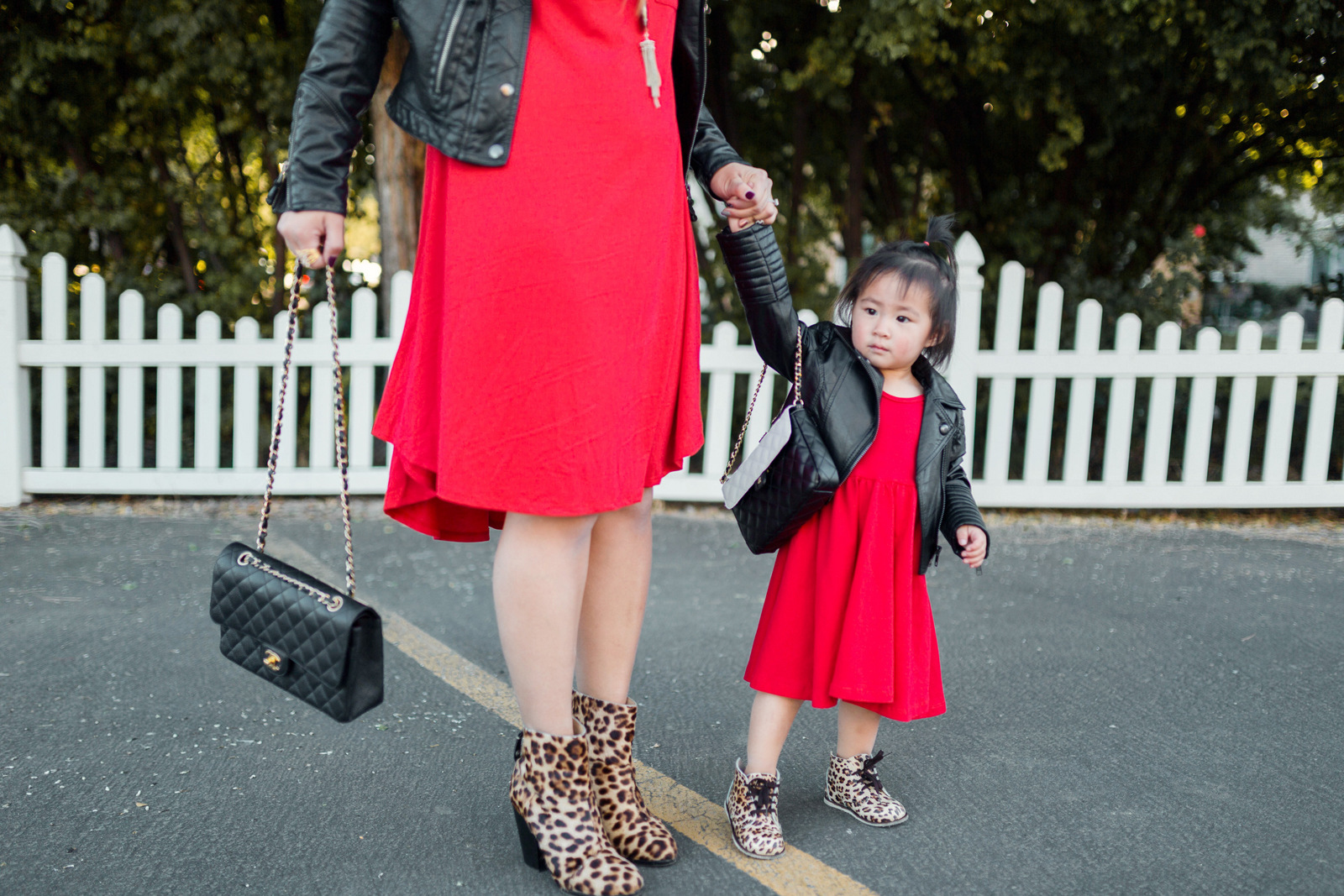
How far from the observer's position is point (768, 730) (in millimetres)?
1970

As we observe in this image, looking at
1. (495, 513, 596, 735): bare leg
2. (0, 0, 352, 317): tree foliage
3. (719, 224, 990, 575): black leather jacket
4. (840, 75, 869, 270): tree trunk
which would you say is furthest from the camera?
(840, 75, 869, 270): tree trunk

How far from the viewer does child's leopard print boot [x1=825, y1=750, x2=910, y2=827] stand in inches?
80.7

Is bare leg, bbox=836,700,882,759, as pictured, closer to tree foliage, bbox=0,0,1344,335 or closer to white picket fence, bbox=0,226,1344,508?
white picket fence, bbox=0,226,1344,508

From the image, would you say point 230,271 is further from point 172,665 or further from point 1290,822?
point 1290,822

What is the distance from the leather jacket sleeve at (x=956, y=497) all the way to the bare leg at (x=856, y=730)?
387 millimetres

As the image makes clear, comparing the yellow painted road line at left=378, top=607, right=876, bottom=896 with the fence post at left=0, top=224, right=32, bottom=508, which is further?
the fence post at left=0, top=224, right=32, bottom=508

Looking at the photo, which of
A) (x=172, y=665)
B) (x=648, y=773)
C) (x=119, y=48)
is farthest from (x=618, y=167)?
(x=119, y=48)

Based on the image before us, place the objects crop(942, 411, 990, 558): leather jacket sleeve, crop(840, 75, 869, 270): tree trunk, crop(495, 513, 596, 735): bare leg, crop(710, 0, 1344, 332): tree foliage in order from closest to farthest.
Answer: crop(495, 513, 596, 735): bare leg < crop(942, 411, 990, 558): leather jacket sleeve < crop(710, 0, 1344, 332): tree foliage < crop(840, 75, 869, 270): tree trunk

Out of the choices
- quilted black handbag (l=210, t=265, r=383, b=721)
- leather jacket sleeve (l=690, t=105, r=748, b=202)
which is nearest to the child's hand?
leather jacket sleeve (l=690, t=105, r=748, b=202)

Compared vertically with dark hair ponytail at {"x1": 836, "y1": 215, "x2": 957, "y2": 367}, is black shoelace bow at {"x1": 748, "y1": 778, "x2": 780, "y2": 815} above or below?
below

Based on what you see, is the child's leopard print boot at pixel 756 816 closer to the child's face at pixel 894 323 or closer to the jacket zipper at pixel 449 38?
the child's face at pixel 894 323

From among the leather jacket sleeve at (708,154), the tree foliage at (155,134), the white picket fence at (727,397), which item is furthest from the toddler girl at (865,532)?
the tree foliage at (155,134)

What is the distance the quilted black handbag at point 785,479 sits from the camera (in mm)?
1880

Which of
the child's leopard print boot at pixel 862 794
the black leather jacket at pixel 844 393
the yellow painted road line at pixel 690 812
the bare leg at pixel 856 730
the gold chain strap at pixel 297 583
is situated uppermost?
the black leather jacket at pixel 844 393
